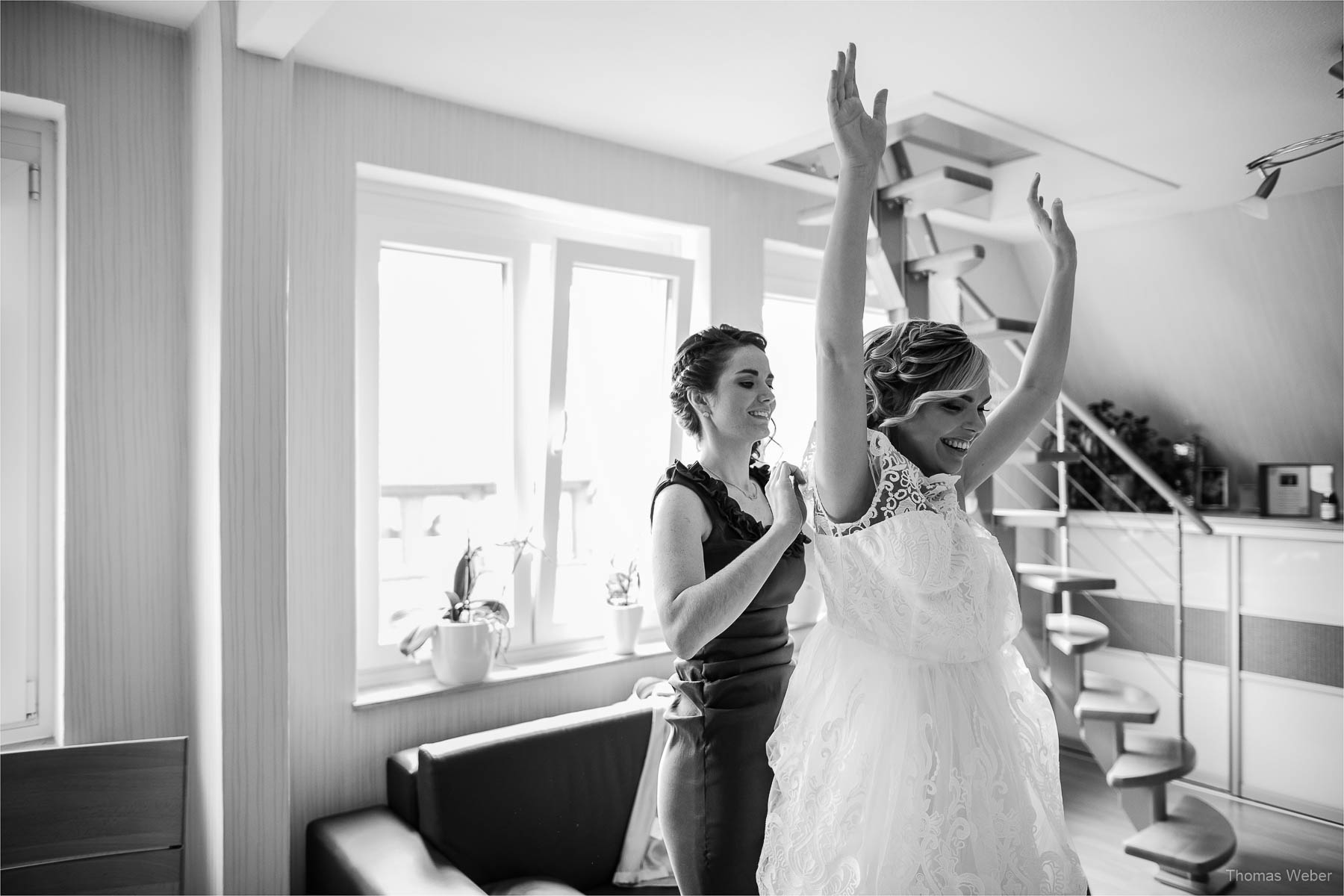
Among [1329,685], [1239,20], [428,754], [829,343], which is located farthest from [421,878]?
[1329,685]

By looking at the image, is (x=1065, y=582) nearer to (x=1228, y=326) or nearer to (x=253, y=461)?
(x=1228, y=326)

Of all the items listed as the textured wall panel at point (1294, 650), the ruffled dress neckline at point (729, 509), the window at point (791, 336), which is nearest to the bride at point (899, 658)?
the ruffled dress neckline at point (729, 509)

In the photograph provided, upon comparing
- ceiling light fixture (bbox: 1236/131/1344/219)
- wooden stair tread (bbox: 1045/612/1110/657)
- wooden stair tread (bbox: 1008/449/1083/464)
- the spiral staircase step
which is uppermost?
ceiling light fixture (bbox: 1236/131/1344/219)

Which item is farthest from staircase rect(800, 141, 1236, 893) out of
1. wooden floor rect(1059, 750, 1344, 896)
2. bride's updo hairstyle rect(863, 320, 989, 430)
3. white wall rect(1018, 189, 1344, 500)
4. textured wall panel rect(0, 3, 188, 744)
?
textured wall panel rect(0, 3, 188, 744)

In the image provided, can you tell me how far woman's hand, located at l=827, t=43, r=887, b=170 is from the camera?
1.00 metres

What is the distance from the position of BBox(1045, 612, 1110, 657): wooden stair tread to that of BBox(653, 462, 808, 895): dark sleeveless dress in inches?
85.7

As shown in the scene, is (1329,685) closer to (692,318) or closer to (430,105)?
(692,318)

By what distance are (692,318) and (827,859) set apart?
2.60 meters

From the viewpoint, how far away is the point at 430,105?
2.73 meters

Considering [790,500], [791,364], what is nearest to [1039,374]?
[790,500]

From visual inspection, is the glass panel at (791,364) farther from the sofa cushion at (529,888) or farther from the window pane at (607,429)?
the sofa cushion at (529,888)

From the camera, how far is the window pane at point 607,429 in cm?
321

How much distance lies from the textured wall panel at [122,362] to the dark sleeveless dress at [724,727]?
58.3 inches

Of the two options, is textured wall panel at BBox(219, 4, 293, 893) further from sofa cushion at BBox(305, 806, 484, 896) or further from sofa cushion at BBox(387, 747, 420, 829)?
sofa cushion at BBox(387, 747, 420, 829)
